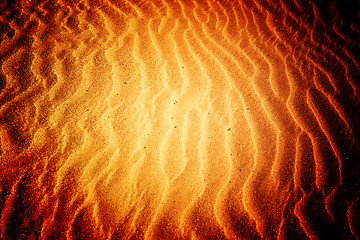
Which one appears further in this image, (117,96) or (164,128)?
(117,96)

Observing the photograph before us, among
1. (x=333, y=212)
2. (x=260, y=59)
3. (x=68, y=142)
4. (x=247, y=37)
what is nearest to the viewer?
(x=333, y=212)

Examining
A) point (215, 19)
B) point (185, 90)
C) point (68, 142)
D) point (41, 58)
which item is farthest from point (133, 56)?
point (215, 19)

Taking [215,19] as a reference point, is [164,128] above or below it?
below

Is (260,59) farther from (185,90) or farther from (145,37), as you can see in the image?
(145,37)

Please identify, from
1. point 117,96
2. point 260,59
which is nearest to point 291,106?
point 260,59

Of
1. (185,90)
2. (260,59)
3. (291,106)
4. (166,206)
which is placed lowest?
(166,206)

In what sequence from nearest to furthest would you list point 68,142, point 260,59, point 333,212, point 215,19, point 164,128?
point 333,212
point 68,142
point 164,128
point 260,59
point 215,19
